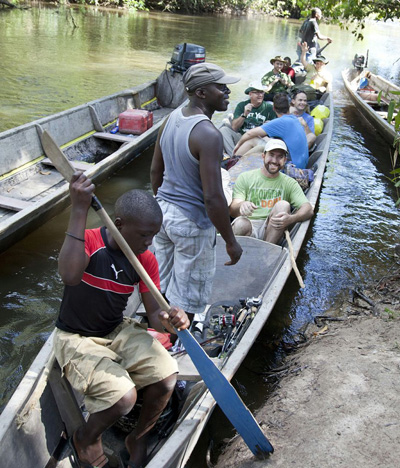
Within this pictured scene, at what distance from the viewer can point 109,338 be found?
98.2 inches

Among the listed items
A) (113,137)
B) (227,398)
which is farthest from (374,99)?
(227,398)

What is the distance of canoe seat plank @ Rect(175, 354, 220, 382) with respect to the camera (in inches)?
115

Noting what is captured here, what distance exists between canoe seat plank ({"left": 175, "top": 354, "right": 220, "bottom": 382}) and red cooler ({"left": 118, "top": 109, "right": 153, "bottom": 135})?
5.71 metres

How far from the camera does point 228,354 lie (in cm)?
331

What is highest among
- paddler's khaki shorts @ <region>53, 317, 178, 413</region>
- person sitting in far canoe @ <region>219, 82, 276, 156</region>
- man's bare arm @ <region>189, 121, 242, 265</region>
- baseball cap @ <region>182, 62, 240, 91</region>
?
baseball cap @ <region>182, 62, 240, 91</region>

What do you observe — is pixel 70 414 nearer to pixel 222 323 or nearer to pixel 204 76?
pixel 222 323

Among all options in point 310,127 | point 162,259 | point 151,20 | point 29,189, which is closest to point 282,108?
point 310,127

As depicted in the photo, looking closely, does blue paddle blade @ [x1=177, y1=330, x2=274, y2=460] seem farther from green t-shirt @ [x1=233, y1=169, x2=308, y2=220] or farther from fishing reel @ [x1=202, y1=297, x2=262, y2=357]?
green t-shirt @ [x1=233, y1=169, x2=308, y2=220]

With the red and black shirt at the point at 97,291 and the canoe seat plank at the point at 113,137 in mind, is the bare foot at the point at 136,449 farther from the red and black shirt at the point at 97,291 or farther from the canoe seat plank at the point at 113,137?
the canoe seat plank at the point at 113,137

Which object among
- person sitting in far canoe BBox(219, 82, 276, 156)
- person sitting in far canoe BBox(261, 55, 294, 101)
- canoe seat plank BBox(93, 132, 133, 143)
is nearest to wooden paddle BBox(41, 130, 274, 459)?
person sitting in far canoe BBox(219, 82, 276, 156)

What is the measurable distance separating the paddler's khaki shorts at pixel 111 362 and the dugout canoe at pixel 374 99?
7.83m

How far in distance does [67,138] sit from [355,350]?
548 cm

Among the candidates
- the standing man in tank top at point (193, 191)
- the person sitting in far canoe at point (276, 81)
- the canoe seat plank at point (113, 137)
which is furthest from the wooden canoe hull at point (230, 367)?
the person sitting in far canoe at point (276, 81)

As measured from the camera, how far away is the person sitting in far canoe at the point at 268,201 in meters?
4.69
